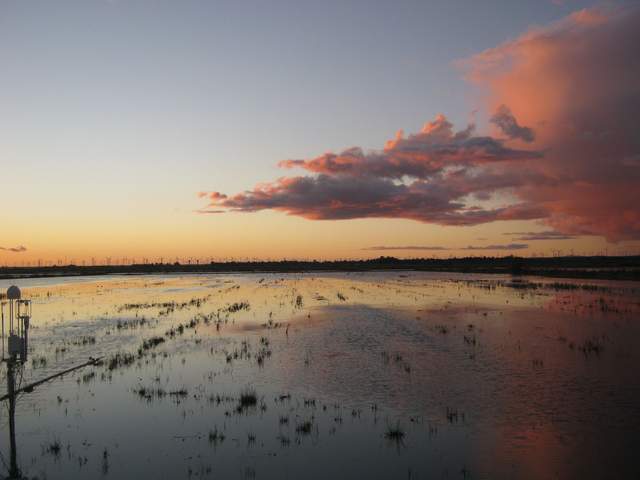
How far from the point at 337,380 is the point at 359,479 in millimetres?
8356

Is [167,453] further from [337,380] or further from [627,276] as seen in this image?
[627,276]

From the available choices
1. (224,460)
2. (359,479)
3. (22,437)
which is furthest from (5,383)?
(359,479)

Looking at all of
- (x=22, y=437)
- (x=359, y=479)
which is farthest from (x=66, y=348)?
(x=359, y=479)

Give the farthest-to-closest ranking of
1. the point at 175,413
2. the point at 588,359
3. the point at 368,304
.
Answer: the point at 368,304 → the point at 588,359 → the point at 175,413

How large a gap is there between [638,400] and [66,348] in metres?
25.4

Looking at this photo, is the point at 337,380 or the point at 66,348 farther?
the point at 66,348

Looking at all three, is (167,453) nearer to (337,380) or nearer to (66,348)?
(337,380)

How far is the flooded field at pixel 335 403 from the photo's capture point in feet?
38.0

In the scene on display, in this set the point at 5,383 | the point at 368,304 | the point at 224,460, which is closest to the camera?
the point at 224,460

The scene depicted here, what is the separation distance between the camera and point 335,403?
16.2m

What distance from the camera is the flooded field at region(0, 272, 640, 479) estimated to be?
1159 cm

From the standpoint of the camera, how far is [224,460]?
11.8 m

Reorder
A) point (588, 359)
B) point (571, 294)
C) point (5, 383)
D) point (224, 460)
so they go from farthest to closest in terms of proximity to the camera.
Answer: point (571, 294) → point (588, 359) → point (5, 383) → point (224, 460)

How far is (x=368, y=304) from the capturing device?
50.4 meters
